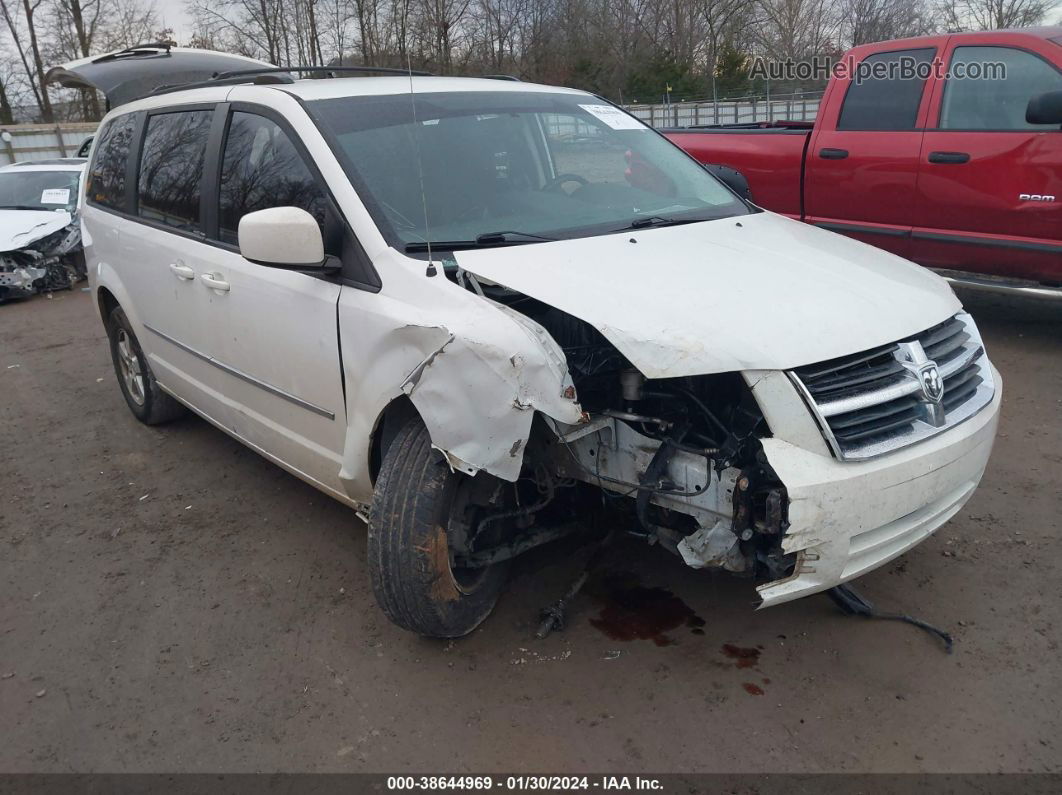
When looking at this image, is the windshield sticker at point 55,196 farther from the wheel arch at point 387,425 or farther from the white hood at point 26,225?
the wheel arch at point 387,425

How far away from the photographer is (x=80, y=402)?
6082 mm

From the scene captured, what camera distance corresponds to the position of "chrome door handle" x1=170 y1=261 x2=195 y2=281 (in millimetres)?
3863

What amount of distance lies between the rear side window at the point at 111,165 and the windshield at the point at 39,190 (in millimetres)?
6203

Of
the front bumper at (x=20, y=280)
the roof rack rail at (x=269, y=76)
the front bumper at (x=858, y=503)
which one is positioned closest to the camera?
the front bumper at (x=858, y=503)

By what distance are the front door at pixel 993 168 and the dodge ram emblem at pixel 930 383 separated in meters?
3.43

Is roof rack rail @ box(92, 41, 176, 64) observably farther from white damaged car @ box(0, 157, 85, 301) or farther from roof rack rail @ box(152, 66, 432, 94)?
white damaged car @ box(0, 157, 85, 301)

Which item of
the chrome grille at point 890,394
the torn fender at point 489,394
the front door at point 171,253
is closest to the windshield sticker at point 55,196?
the front door at point 171,253

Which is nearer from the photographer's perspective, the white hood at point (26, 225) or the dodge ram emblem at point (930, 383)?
the dodge ram emblem at point (930, 383)

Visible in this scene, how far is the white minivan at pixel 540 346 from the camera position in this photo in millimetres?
2486

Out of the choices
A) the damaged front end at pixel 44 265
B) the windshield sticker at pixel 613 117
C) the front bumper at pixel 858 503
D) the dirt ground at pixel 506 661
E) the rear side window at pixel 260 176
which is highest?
the windshield sticker at pixel 613 117

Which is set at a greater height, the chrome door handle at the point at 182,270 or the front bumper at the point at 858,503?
the chrome door handle at the point at 182,270

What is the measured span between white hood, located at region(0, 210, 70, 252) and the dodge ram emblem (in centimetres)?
1013

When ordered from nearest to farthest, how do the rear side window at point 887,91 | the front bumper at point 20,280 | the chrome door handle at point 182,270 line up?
1. the chrome door handle at point 182,270
2. the rear side window at point 887,91
3. the front bumper at point 20,280

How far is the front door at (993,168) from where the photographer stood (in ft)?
17.6
